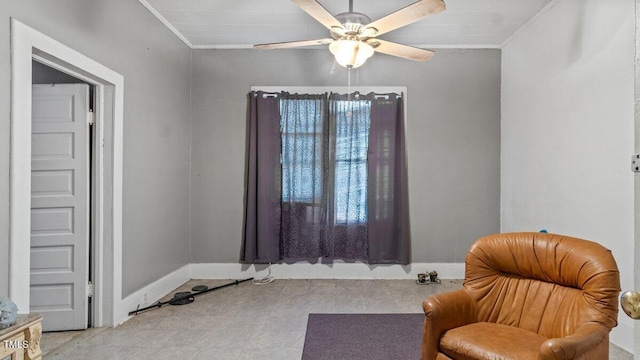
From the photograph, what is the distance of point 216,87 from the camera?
4.43m

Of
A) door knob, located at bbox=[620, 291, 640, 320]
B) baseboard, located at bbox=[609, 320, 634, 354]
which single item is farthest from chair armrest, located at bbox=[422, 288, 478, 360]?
baseboard, located at bbox=[609, 320, 634, 354]

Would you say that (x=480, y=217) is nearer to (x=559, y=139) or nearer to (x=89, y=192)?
(x=559, y=139)

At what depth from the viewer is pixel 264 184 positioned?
14.1 ft

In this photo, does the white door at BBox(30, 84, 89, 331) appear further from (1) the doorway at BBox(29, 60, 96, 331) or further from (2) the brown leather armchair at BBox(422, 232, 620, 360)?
(2) the brown leather armchair at BBox(422, 232, 620, 360)

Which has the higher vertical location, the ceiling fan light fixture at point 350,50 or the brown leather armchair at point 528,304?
the ceiling fan light fixture at point 350,50

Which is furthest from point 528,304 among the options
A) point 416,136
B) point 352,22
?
point 416,136

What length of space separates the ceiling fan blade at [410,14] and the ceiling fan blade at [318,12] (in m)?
0.23

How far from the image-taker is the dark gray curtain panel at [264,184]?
4273mm

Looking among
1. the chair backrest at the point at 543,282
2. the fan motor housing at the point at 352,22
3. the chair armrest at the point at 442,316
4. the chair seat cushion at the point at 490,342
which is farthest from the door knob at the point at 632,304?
the fan motor housing at the point at 352,22

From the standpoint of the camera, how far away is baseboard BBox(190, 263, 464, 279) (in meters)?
4.37

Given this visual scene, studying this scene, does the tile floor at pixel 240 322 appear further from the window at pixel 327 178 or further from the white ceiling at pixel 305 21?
the white ceiling at pixel 305 21

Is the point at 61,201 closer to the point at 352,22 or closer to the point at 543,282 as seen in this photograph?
the point at 352,22

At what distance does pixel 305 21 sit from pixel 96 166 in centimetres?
240

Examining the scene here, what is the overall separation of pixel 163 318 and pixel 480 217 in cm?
367
